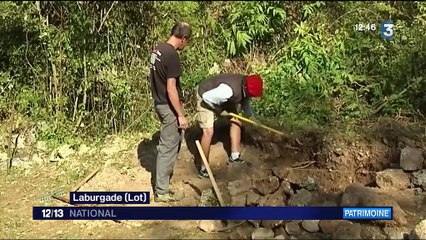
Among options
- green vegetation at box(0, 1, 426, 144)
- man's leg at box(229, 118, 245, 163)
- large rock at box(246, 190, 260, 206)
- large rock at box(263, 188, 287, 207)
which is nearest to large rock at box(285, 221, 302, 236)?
large rock at box(263, 188, 287, 207)

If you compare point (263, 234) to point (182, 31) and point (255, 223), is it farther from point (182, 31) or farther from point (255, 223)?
point (182, 31)

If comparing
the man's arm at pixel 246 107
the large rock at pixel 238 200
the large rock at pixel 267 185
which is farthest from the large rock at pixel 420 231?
the man's arm at pixel 246 107

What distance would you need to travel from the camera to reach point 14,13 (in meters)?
7.22

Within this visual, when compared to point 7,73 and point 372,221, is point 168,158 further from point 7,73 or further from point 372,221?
point 7,73

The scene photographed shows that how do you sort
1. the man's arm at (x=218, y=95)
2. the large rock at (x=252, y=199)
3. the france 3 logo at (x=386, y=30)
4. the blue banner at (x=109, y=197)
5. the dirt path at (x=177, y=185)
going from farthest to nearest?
the france 3 logo at (x=386, y=30), the blue banner at (x=109, y=197), the man's arm at (x=218, y=95), the large rock at (x=252, y=199), the dirt path at (x=177, y=185)

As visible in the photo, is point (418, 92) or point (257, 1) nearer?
point (418, 92)

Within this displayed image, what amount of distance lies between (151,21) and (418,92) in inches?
151

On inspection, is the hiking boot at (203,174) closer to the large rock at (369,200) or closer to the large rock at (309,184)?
the large rock at (309,184)

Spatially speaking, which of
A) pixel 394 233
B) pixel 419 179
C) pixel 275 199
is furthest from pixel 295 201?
pixel 419 179

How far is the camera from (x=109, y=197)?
5.87 metres

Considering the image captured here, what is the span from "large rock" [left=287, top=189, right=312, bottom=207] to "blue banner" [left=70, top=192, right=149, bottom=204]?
4.90ft

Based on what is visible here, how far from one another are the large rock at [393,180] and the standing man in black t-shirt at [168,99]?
2055mm

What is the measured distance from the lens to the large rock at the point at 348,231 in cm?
463

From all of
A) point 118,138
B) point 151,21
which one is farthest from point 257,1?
point 118,138
